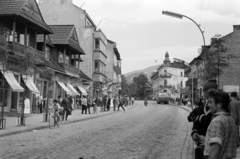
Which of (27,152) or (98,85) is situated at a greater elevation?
(98,85)

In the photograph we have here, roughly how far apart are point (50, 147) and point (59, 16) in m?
44.1

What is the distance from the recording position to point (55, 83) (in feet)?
117

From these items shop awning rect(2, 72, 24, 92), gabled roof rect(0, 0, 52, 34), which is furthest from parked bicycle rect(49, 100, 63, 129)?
gabled roof rect(0, 0, 52, 34)

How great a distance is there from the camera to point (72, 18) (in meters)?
52.4

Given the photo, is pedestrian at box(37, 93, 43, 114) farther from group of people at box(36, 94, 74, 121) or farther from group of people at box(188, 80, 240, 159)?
group of people at box(188, 80, 240, 159)

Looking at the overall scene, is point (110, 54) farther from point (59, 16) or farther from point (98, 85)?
point (98, 85)

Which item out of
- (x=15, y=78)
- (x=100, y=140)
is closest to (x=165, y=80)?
(x=15, y=78)

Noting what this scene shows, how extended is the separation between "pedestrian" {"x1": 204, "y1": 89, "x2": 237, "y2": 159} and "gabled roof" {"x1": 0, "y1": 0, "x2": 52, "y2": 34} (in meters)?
23.2

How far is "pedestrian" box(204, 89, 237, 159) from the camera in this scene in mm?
3262

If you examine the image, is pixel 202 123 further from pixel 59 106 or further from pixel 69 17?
pixel 69 17

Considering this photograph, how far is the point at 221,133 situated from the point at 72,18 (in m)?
50.8

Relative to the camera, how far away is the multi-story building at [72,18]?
5231 centimetres

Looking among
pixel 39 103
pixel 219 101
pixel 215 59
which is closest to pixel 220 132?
pixel 219 101

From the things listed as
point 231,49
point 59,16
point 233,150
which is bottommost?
point 233,150
